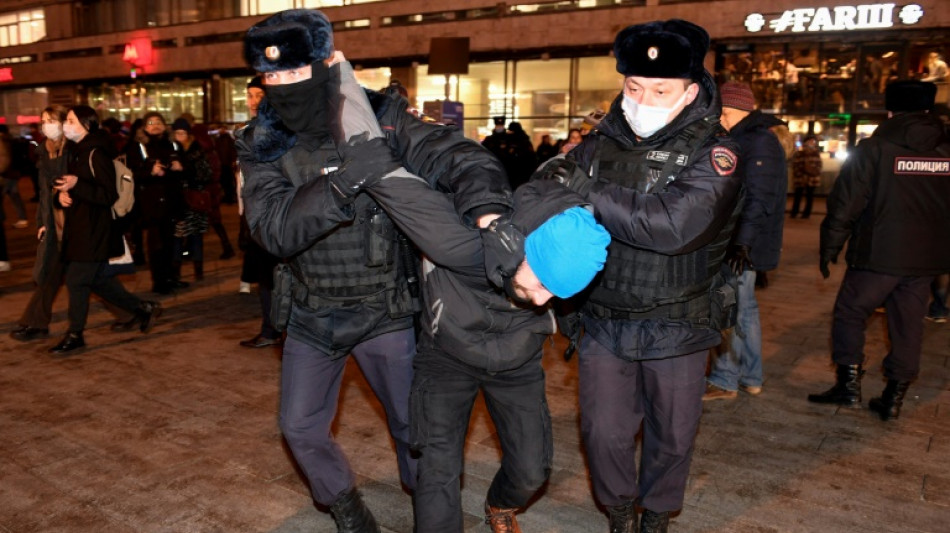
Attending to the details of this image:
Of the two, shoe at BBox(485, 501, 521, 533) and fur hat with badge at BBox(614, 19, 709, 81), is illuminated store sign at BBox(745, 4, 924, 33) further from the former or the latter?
shoe at BBox(485, 501, 521, 533)

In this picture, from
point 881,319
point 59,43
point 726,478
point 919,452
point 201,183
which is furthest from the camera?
point 59,43

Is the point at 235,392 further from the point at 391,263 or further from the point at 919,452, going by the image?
the point at 919,452

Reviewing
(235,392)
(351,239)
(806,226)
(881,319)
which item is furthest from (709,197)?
(806,226)

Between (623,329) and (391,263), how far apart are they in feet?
3.01

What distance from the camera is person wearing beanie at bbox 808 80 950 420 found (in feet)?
15.4

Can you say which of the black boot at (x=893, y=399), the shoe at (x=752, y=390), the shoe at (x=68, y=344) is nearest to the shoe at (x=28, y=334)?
the shoe at (x=68, y=344)

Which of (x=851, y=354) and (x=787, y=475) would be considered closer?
(x=787, y=475)

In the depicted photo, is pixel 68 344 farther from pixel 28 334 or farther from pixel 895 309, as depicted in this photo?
pixel 895 309

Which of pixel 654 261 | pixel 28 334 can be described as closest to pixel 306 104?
pixel 654 261

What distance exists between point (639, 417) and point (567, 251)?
1408mm

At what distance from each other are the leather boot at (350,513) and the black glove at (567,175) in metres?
1.47

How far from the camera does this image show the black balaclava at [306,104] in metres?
2.68

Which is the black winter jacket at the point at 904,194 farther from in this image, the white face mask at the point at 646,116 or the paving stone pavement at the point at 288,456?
the white face mask at the point at 646,116

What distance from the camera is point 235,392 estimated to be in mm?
5293
